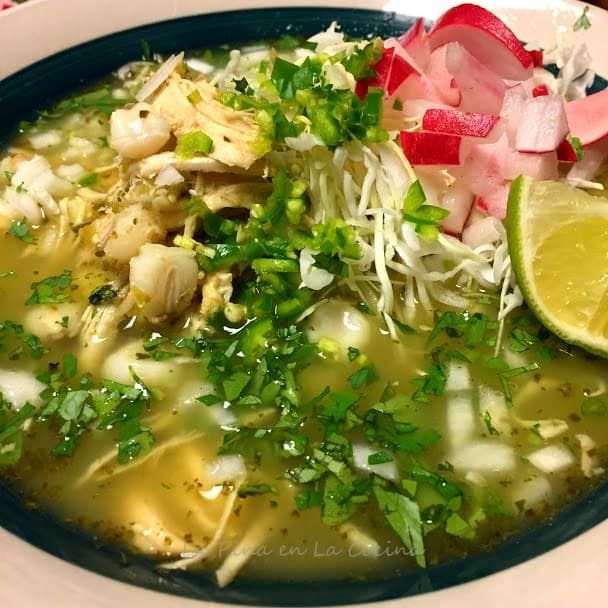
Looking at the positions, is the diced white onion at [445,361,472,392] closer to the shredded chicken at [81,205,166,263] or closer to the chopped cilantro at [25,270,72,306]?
the shredded chicken at [81,205,166,263]

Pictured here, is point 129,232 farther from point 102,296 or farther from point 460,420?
point 460,420

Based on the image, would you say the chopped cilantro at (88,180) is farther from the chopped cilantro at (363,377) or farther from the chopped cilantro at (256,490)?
the chopped cilantro at (256,490)

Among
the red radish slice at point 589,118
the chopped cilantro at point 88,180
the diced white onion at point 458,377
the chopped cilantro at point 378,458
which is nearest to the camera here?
the chopped cilantro at point 378,458

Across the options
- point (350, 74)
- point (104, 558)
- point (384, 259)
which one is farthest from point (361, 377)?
point (350, 74)

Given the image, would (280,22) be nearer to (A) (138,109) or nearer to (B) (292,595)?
(A) (138,109)

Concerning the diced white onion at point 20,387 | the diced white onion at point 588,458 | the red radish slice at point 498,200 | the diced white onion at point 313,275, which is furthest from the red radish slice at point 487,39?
the diced white onion at point 20,387

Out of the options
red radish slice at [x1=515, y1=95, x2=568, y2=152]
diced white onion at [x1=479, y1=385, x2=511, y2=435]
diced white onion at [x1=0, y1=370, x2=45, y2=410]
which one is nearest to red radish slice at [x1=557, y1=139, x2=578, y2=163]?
red radish slice at [x1=515, y1=95, x2=568, y2=152]
